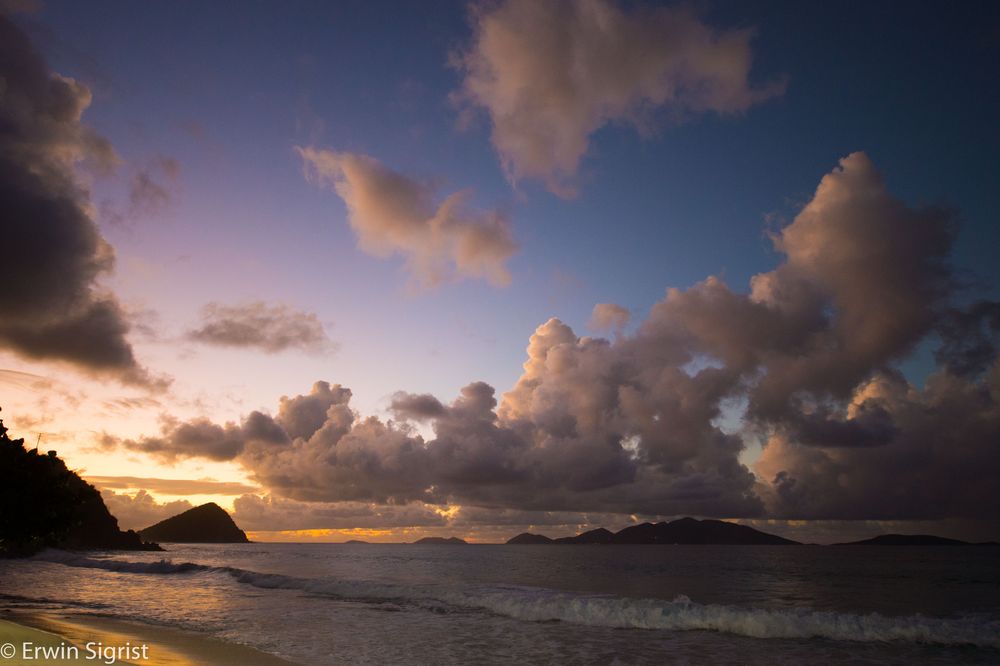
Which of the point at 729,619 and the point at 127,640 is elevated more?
the point at 127,640

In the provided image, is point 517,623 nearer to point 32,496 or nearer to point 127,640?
point 127,640

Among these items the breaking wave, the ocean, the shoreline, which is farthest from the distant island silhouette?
the breaking wave

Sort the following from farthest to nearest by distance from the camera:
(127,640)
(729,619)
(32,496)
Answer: (32,496) → (729,619) → (127,640)

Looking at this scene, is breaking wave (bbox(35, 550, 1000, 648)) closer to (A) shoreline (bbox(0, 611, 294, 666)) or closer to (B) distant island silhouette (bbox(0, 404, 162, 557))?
(A) shoreline (bbox(0, 611, 294, 666))

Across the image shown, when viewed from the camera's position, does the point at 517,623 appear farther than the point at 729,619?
Yes

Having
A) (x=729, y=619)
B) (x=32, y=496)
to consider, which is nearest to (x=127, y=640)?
(x=32, y=496)

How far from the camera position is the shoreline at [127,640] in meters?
12.1

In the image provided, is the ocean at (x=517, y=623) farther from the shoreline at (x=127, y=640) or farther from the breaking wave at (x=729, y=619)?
the shoreline at (x=127, y=640)

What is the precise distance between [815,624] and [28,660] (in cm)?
3363

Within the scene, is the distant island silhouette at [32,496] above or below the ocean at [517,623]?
above

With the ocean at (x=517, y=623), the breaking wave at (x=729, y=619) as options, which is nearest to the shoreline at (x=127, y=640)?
the ocean at (x=517, y=623)

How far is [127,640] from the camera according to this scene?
20.7 metres

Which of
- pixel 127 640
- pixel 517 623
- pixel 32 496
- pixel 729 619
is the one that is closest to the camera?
pixel 127 640

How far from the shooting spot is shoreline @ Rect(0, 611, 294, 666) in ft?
39.9
